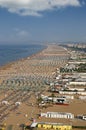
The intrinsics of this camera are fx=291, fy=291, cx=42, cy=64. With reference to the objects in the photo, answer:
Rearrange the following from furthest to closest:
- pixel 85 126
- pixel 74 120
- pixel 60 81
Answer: pixel 60 81 < pixel 74 120 < pixel 85 126

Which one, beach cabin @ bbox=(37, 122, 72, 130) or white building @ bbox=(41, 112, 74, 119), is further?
white building @ bbox=(41, 112, 74, 119)

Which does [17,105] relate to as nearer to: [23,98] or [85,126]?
[23,98]

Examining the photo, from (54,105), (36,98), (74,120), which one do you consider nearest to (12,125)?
(74,120)

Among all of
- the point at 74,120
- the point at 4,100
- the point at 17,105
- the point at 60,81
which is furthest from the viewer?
the point at 60,81

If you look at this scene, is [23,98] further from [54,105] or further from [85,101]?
[85,101]

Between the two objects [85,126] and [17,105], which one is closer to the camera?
[85,126]

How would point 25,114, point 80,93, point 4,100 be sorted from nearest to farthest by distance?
point 25,114 → point 4,100 → point 80,93

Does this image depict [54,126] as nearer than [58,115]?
Yes

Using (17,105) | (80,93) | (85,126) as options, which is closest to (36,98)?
(17,105)

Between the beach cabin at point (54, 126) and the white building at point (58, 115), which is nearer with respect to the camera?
the beach cabin at point (54, 126)
